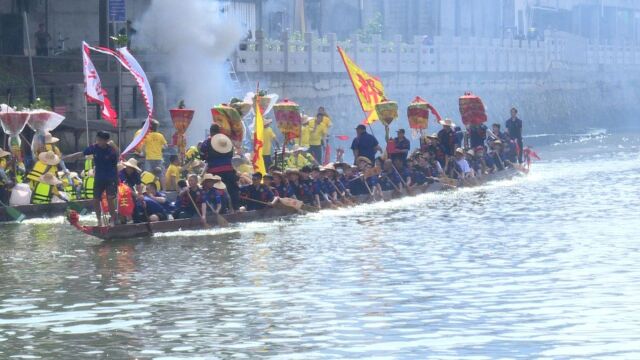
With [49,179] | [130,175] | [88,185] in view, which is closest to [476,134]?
[88,185]

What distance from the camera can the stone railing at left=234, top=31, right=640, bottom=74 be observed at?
147ft

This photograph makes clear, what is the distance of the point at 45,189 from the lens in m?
27.4

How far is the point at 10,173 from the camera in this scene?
27922 mm

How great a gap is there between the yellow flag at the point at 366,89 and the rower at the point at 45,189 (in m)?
8.23

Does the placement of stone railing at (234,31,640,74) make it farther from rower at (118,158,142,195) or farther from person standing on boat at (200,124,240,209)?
rower at (118,158,142,195)

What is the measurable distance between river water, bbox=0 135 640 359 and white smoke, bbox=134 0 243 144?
44.4 ft

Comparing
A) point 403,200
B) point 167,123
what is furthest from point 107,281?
point 167,123

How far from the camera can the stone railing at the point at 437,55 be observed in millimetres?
44844

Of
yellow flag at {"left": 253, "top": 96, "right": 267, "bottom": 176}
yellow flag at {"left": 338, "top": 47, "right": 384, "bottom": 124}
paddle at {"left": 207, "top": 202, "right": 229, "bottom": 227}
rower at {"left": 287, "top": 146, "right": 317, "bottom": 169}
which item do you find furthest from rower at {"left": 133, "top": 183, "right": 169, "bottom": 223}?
yellow flag at {"left": 338, "top": 47, "right": 384, "bottom": 124}

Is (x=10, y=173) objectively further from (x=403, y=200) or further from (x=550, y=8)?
(x=550, y=8)

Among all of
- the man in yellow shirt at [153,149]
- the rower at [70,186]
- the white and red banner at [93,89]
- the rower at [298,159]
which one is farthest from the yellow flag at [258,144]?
the rower at [70,186]

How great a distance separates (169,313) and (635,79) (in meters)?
68.6

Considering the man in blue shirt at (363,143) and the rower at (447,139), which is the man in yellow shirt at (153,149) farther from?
the rower at (447,139)

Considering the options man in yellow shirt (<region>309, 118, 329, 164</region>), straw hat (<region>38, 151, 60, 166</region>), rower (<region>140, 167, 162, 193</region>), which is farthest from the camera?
man in yellow shirt (<region>309, 118, 329, 164</region>)
